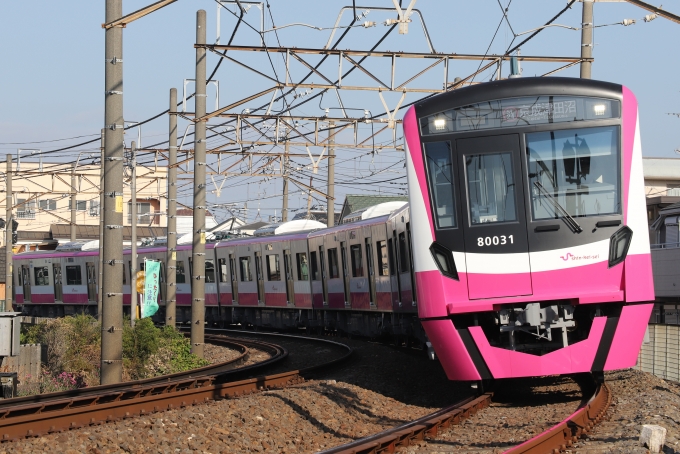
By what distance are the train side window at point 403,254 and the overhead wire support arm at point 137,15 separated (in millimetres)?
5899

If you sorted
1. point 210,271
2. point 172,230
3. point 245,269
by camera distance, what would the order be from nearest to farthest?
point 172,230 → point 245,269 → point 210,271

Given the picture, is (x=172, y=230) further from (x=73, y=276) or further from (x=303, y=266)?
(x=73, y=276)

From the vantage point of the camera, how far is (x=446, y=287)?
9.78 m

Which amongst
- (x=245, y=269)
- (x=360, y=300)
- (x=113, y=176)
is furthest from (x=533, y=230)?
(x=245, y=269)

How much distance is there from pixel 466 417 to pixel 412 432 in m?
1.55

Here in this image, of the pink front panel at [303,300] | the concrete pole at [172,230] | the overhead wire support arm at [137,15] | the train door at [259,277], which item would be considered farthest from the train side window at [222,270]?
the overhead wire support arm at [137,15]

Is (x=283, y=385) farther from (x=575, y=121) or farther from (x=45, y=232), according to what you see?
(x=45, y=232)

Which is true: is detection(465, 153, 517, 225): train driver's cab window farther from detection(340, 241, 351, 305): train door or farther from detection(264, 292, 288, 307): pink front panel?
detection(264, 292, 288, 307): pink front panel

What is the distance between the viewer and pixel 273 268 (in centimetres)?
2608

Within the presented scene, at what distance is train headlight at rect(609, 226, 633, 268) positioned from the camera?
31.4 feet

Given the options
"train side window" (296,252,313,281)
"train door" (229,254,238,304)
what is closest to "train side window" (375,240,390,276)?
"train side window" (296,252,313,281)

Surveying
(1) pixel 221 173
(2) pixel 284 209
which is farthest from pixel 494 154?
(2) pixel 284 209

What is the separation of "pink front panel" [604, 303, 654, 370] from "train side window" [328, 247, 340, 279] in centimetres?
1225

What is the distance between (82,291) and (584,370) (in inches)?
1115
